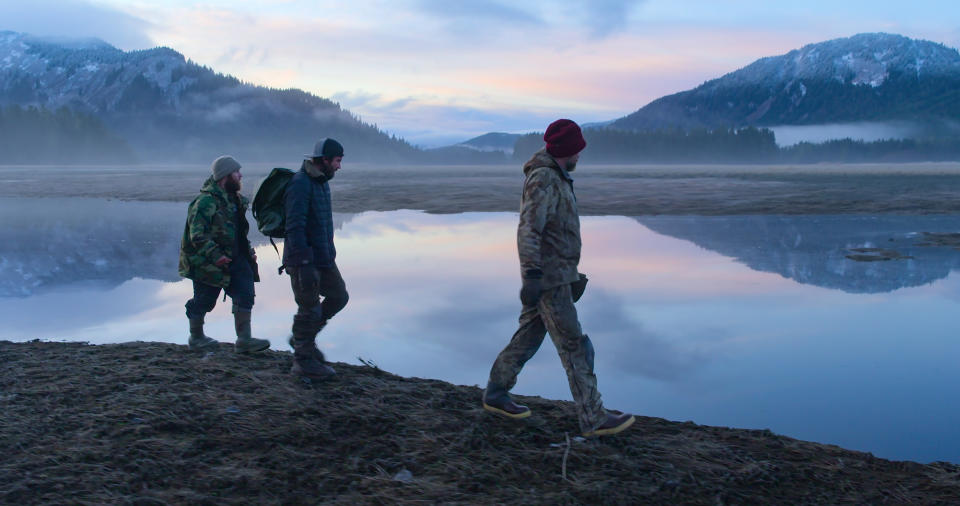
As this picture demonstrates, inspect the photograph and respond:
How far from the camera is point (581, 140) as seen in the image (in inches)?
183

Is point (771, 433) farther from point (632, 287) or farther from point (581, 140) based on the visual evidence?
point (632, 287)

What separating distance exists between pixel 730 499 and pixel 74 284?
10.4 m

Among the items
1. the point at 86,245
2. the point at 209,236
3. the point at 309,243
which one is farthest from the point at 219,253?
the point at 86,245

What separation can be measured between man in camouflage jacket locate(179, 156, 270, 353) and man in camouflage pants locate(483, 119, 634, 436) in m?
3.13

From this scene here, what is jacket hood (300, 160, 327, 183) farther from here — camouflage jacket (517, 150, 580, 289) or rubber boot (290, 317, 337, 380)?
camouflage jacket (517, 150, 580, 289)

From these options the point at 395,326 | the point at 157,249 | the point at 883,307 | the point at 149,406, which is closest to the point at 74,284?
the point at 157,249

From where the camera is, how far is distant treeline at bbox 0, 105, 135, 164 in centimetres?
12656

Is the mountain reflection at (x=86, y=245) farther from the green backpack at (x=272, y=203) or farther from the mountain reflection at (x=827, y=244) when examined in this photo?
the mountain reflection at (x=827, y=244)

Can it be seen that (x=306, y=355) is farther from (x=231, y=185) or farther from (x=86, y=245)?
(x=86, y=245)

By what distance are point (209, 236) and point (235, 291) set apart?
584 millimetres

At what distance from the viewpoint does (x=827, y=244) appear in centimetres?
1570

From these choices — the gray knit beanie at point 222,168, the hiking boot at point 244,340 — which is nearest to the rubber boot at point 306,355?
the hiking boot at point 244,340

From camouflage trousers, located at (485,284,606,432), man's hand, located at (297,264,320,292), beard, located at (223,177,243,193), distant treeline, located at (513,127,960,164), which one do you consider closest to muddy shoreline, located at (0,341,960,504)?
camouflage trousers, located at (485,284,606,432)

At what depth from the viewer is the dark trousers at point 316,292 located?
5816 mm
